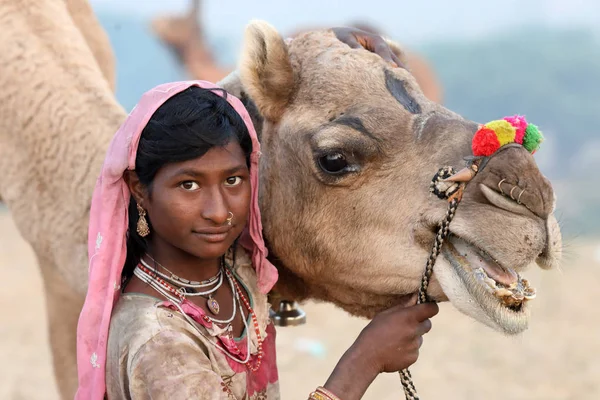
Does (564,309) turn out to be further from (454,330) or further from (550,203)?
(550,203)

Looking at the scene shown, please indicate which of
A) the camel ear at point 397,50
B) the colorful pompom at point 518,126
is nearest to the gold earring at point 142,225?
the colorful pompom at point 518,126

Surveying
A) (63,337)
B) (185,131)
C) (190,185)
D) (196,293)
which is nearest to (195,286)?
(196,293)

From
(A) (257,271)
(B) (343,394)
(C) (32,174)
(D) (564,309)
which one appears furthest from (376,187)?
(D) (564,309)

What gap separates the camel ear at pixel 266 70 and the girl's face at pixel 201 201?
0.53 meters

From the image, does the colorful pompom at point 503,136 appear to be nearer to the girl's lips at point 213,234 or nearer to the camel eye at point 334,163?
the camel eye at point 334,163

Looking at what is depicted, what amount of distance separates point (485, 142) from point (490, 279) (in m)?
0.40

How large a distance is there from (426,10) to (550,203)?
2927 centimetres

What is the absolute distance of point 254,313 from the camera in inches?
108

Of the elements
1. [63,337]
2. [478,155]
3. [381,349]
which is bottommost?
[63,337]

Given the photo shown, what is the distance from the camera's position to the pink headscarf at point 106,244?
2.41 metres

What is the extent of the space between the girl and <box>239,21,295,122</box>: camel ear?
0.38 meters

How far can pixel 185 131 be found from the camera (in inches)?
93.4

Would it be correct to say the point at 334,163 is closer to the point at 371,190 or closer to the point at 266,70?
the point at 371,190

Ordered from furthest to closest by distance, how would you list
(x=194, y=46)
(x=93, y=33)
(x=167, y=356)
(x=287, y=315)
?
(x=194, y=46) < (x=93, y=33) < (x=287, y=315) < (x=167, y=356)
